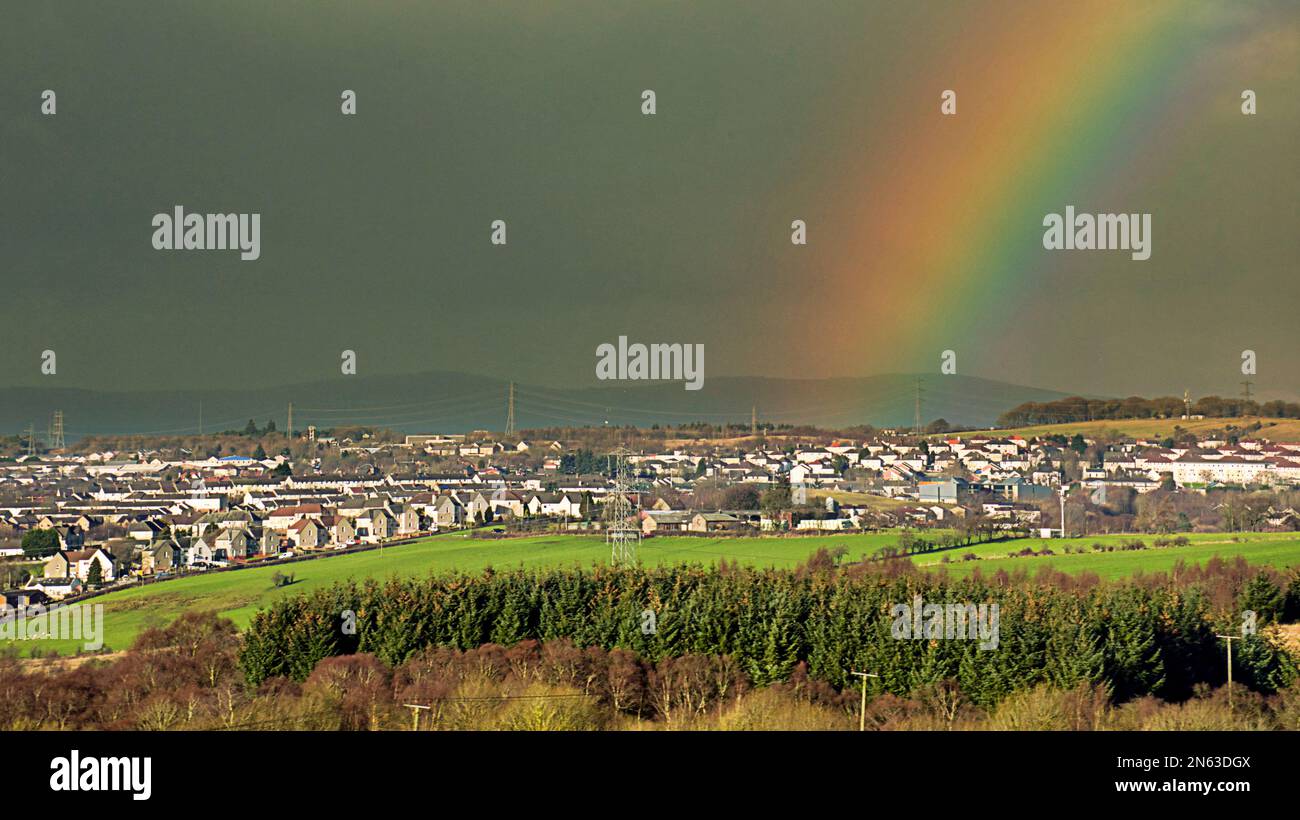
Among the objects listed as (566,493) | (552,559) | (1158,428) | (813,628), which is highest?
(1158,428)

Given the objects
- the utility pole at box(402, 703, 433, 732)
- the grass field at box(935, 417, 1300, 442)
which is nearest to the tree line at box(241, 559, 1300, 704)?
the utility pole at box(402, 703, 433, 732)

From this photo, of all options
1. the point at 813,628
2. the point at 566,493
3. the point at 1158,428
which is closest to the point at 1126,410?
the point at 1158,428

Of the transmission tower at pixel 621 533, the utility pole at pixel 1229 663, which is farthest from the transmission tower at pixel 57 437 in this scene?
the utility pole at pixel 1229 663

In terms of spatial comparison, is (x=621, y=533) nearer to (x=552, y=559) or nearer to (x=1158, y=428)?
(x=552, y=559)

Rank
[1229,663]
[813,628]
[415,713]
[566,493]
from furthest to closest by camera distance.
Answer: [566,493]
[813,628]
[1229,663]
[415,713]

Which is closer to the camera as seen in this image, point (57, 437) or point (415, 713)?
point (415, 713)

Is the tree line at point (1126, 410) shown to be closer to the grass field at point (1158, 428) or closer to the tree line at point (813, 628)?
the grass field at point (1158, 428)

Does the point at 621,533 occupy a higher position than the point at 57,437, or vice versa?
the point at 57,437
